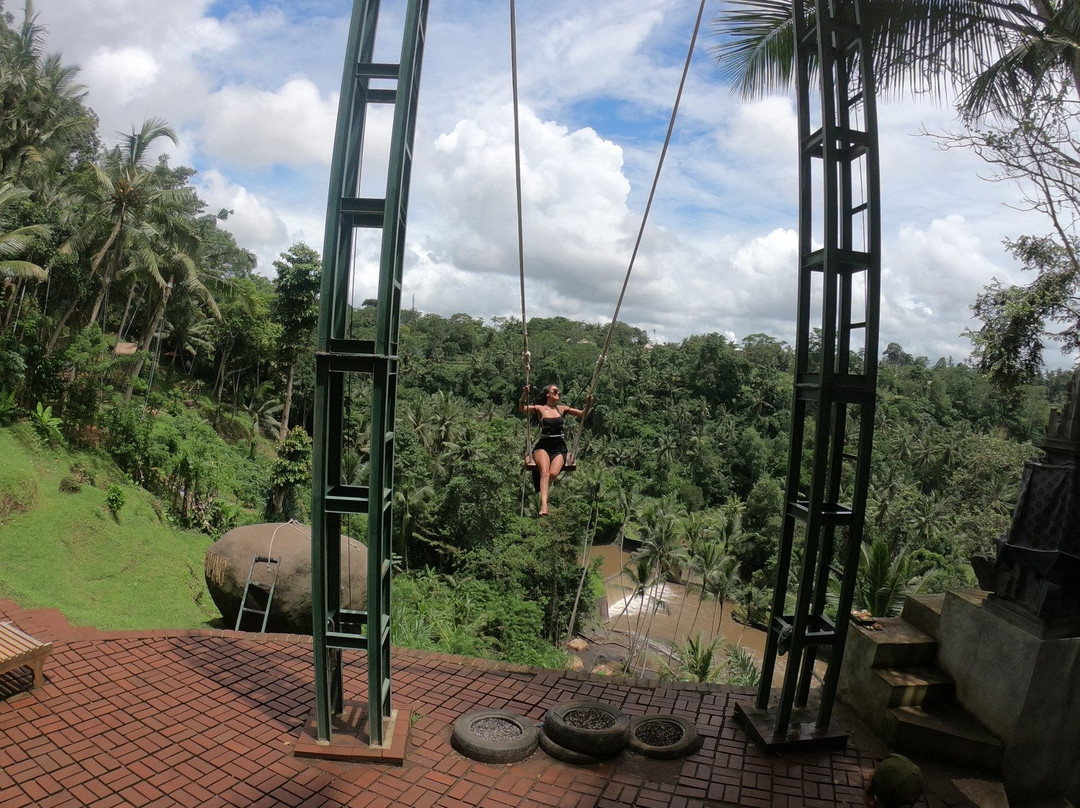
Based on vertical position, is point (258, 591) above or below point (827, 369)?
below

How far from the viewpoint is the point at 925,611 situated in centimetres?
632

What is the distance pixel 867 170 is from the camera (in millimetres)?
5320

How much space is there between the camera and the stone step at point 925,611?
20.4 feet

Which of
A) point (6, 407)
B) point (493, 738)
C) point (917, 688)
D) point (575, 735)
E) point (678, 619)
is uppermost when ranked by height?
point (6, 407)

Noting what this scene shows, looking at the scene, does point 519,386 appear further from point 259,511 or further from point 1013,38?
point 1013,38

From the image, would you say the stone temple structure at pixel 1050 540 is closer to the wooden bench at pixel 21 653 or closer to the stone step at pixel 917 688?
the stone step at pixel 917 688

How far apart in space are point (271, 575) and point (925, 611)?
7.24 metres

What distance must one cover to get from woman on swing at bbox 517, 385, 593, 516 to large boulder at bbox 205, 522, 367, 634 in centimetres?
290

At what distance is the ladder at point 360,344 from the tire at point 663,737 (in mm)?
2116

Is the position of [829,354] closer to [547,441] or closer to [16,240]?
[547,441]

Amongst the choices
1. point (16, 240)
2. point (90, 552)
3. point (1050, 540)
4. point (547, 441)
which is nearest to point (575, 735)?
point (547, 441)

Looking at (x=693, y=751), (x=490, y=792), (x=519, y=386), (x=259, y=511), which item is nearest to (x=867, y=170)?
(x=693, y=751)

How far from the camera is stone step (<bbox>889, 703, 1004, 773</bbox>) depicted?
5.26 meters

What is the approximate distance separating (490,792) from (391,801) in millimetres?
711
